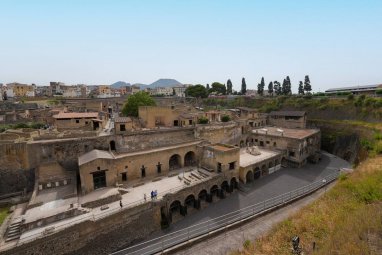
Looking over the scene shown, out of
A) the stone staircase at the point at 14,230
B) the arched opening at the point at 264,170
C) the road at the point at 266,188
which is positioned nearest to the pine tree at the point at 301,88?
the road at the point at 266,188

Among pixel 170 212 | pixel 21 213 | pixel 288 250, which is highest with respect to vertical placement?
pixel 288 250

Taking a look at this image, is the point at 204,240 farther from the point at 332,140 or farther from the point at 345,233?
the point at 332,140

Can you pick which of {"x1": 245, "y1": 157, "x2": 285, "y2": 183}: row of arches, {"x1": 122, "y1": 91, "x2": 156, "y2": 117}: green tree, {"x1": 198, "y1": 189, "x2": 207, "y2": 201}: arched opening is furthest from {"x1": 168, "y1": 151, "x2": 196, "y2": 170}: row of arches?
{"x1": 122, "y1": 91, "x2": 156, "y2": 117}: green tree

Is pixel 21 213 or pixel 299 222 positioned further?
pixel 21 213

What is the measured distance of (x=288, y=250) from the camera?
9.43 metres

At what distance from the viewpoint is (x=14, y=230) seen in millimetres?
17062

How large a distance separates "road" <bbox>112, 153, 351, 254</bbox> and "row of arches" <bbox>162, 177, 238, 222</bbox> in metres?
Result: 0.81

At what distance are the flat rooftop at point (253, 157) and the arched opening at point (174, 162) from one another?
910cm

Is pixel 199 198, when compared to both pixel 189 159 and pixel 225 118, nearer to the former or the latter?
pixel 189 159

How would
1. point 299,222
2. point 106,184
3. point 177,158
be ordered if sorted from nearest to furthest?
point 299,222 < point 106,184 < point 177,158

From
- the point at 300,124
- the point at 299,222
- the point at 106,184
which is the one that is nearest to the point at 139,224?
the point at 106,184

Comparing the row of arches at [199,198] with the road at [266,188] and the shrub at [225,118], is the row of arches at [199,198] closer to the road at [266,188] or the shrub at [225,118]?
the road at [266,188]

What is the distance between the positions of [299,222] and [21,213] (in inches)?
929

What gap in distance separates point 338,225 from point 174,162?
23449 millimetres
